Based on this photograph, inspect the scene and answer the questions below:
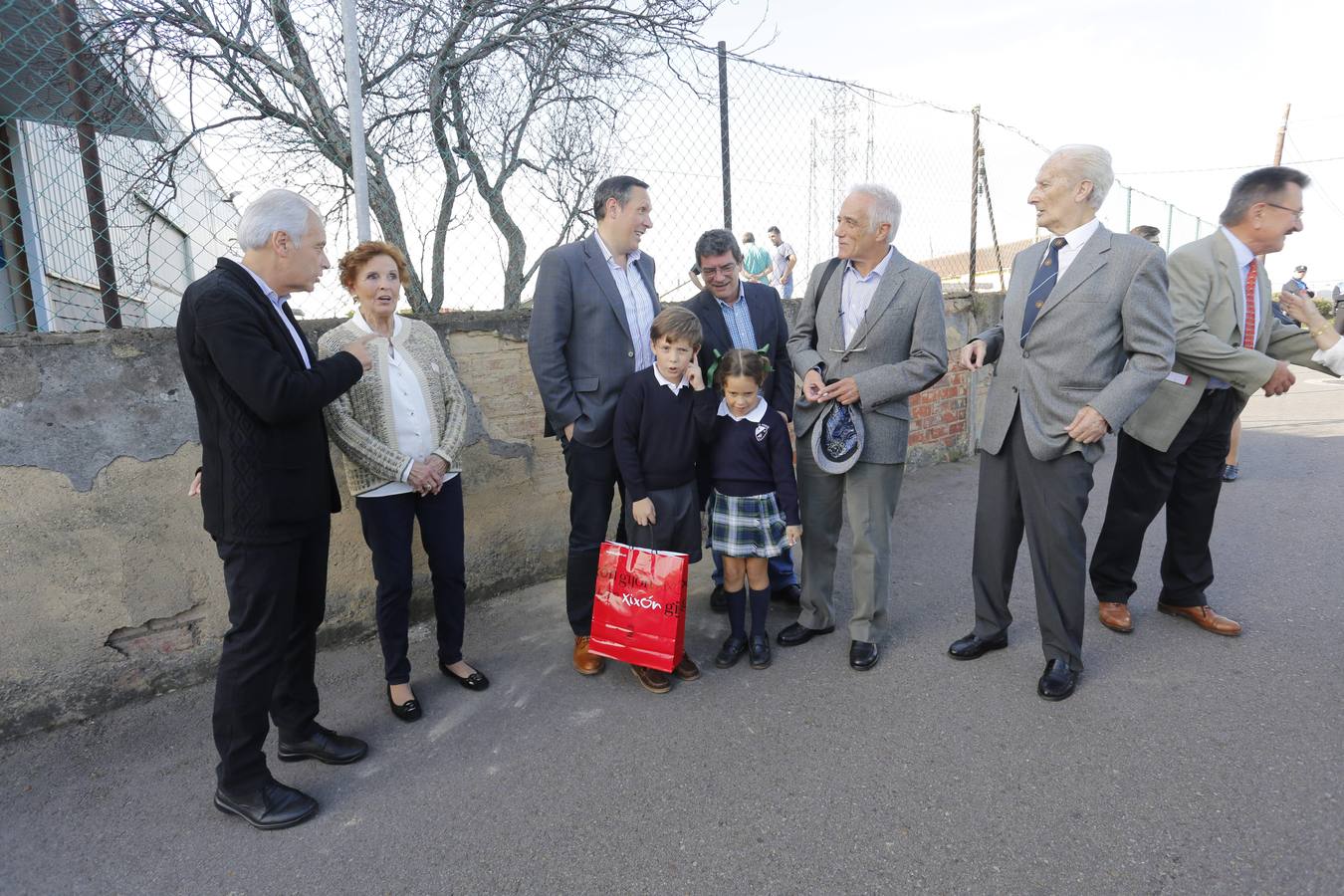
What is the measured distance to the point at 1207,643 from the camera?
10.5ft

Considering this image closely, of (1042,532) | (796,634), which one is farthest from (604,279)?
(1042,532)

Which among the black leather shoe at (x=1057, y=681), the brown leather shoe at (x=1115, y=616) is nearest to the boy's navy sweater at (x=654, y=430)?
the black leather shoe at (x=1057, y=681)

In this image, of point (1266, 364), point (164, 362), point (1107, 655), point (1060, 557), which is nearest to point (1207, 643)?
point (1107, 655)

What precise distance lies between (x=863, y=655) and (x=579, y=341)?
1.75 meters

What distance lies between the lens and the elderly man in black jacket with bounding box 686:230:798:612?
3371 mm

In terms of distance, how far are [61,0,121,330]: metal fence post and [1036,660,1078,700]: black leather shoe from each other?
3964 mm

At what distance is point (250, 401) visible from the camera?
2061 mm

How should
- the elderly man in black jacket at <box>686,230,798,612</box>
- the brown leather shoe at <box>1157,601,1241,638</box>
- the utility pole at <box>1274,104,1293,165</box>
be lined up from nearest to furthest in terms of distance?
the brown leather shoe at <box>1157,601,1241,638</box>, the elderly man in black jacket at <box>686,230,798,612</box>, the utility pole at <box>1274,104,1293,165</box>

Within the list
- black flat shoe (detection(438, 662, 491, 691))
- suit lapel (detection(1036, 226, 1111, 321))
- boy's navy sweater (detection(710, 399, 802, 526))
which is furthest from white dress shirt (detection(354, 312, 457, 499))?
suit lapel (detection(1036, 226, 1111, 321))

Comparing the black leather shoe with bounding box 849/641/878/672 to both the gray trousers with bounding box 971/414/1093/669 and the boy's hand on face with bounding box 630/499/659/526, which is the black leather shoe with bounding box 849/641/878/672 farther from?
the boy's hand on face with bounding box 630/499/659/526

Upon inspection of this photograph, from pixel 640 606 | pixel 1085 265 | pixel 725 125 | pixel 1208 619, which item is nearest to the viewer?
pixel 1085 265

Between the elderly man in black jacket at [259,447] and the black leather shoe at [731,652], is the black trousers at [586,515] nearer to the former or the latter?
the black leather shoe at [731,652]

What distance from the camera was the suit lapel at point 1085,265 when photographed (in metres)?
2.64

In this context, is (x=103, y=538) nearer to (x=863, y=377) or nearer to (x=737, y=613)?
(x=737, y=613)
